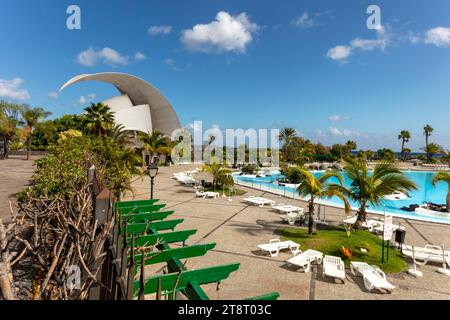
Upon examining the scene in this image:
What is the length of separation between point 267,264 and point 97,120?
25.7 m

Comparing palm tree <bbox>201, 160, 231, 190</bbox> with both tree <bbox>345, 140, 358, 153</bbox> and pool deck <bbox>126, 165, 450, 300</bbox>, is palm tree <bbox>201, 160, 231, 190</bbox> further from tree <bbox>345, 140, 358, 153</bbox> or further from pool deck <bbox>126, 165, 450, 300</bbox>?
tree <bbox>345, 140, 358, 153</bbox>

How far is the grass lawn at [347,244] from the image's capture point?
8.77 meters

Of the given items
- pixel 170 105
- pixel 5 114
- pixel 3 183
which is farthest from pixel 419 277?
pixel 170 105

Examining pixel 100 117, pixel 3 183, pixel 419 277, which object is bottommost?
pixel 419 277

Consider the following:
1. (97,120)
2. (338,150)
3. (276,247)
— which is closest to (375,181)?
(276,247)

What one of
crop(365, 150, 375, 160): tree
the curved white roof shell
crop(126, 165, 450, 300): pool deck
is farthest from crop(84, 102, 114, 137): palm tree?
crop(365, 150, 375, 160): tree

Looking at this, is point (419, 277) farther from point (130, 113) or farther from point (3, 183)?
point (130, 113)

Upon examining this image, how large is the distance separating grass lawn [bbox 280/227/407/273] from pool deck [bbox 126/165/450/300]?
1.83 feet

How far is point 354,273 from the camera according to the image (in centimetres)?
794

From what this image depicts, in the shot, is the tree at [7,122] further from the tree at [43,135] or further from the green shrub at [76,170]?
the green shrub at [76,170]

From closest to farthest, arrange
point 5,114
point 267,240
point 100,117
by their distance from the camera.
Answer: point 267,240, point 100,117, point 5,114

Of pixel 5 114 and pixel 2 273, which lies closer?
pixel 2 273

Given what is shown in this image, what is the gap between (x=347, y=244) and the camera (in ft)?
32.8
